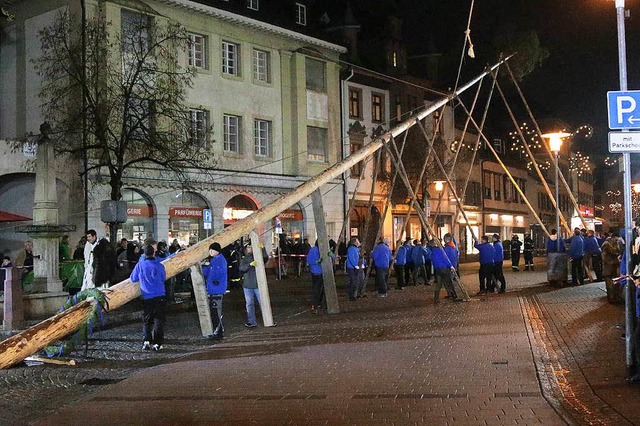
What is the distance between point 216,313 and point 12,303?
442 cm

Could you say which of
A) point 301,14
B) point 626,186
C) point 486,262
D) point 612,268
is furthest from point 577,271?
point 301,14

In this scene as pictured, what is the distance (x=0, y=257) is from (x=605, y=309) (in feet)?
59.6

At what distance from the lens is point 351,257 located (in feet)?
70.6

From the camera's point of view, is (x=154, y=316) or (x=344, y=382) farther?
(x=154, y=316)

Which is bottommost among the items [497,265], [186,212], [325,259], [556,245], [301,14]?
[497,265]

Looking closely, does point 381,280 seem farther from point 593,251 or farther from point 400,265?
point 593,251

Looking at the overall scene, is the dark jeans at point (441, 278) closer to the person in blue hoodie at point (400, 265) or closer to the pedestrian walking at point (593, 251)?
the person in blue hoodie at point (400, 265)

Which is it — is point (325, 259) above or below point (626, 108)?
below

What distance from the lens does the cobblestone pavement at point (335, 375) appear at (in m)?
8.02

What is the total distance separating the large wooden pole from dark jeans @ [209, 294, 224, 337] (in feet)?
2.60

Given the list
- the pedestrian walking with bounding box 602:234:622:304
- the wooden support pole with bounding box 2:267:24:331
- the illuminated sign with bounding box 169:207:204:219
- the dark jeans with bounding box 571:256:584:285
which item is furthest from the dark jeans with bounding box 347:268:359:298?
the illuminated sign with bounding box 169:207:204:219

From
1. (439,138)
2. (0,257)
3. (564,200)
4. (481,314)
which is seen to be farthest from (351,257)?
(564,200)

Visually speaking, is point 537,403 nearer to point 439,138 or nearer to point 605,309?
point 605,309

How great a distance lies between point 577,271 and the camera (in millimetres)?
24625
